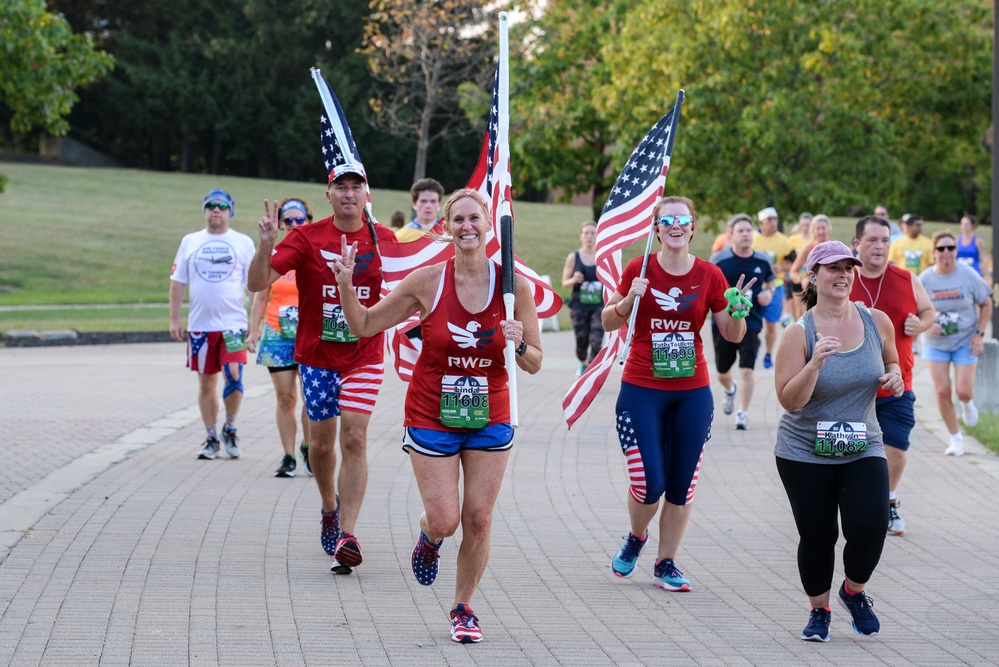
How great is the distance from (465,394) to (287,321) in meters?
4.35

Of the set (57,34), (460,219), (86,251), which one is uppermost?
(57,34)

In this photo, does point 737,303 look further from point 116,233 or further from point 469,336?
point 116,233

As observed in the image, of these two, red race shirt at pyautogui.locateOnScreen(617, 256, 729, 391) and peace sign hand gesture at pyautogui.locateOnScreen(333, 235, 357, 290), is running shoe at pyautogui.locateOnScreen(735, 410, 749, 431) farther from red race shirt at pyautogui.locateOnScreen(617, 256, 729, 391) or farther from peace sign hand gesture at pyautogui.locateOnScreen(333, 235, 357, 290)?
peace sign hand gesture at pyautogui.locateOnScreen(333, 235, 357, 290)

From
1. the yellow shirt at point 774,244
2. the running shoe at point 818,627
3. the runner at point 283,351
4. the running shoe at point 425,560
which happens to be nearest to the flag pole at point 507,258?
the running shoe at point 425,560

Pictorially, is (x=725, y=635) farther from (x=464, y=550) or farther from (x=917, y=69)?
(x=917, y=69)

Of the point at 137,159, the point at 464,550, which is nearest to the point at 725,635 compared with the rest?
the point at 464,550

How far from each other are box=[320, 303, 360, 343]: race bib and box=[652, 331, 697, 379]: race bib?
1.60 metres

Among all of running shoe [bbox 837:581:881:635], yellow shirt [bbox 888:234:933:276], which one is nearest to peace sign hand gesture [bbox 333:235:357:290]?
running shoe [bbox 837:581:881:635]

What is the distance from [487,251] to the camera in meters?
6.64

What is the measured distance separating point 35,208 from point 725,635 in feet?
147

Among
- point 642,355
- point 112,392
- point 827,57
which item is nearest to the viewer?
point 642,355

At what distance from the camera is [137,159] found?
7038 centimetres

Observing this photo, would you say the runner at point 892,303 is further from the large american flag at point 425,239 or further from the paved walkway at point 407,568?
the large american flag at point 425,239

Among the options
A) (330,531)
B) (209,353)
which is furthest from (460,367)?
(209,353)
